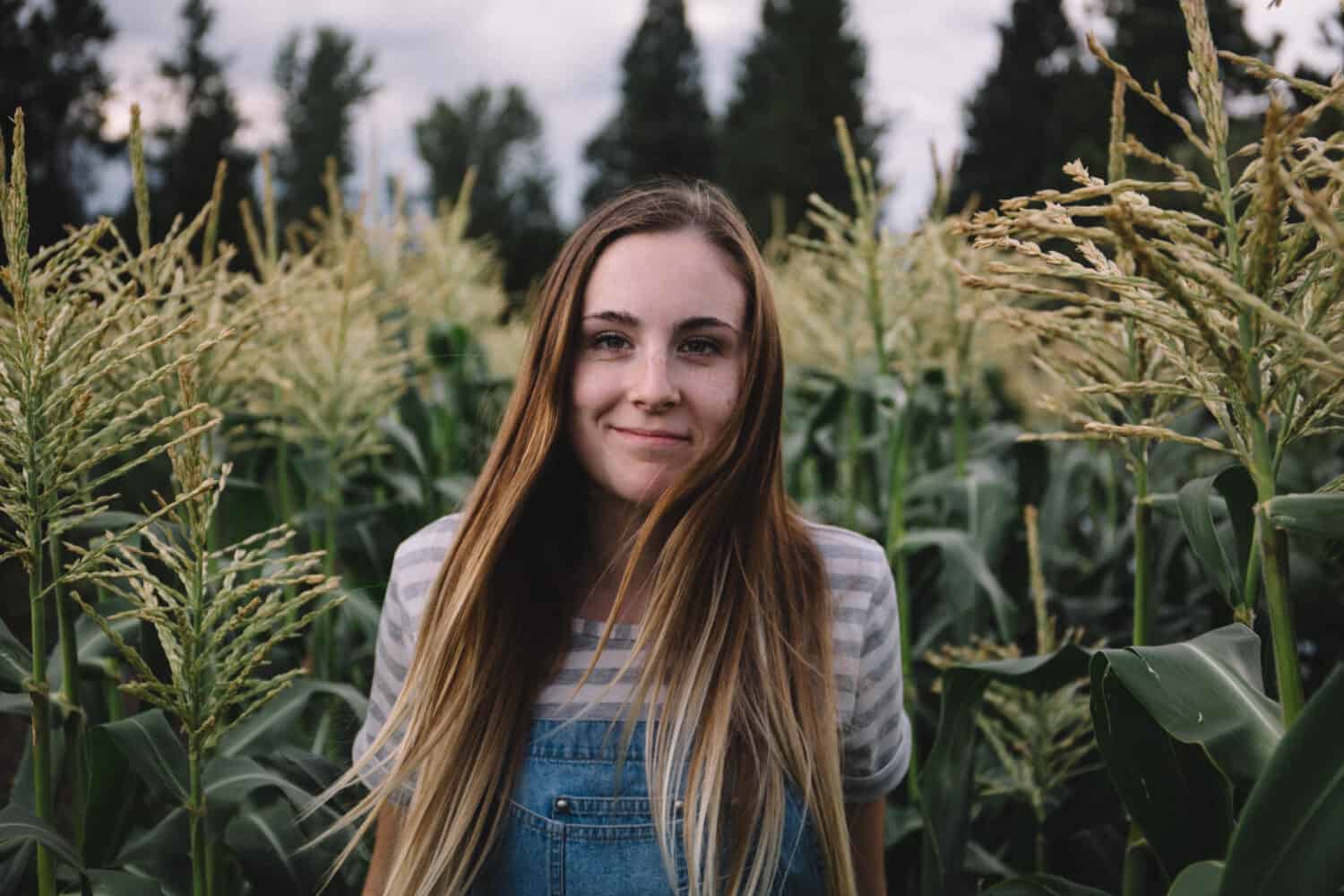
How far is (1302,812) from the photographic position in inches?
37.3

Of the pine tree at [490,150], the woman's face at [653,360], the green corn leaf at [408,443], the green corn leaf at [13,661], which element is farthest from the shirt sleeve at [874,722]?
the pine tree at [490,150]

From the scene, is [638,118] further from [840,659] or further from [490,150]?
[840,659]

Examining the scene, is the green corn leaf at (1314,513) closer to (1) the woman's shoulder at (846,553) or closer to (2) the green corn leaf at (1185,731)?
(2) the green corn leaf at (1185,731)

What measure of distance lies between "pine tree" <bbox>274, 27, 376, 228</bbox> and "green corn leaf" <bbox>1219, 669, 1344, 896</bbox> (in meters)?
40.4

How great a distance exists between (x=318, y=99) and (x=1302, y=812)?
143 ft

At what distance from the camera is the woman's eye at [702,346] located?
1831mm

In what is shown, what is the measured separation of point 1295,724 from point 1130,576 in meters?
2.51

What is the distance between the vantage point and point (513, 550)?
6.28 feet

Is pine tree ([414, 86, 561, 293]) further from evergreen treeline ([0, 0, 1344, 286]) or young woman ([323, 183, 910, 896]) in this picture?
young woman ([323, 183, 910, 896])

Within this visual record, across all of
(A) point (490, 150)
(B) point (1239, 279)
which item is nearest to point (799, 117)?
(A) point (490, 150)

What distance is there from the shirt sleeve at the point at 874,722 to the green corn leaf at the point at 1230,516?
56 cm

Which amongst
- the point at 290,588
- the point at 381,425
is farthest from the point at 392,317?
Result: the point at 290,588

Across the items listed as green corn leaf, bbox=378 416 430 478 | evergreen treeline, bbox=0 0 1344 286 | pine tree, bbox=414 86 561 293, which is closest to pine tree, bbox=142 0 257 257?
evergreen treeline, bbox=0 0 1344 286

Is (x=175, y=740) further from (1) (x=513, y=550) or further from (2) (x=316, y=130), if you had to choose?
(2) (x=316, y=130)
